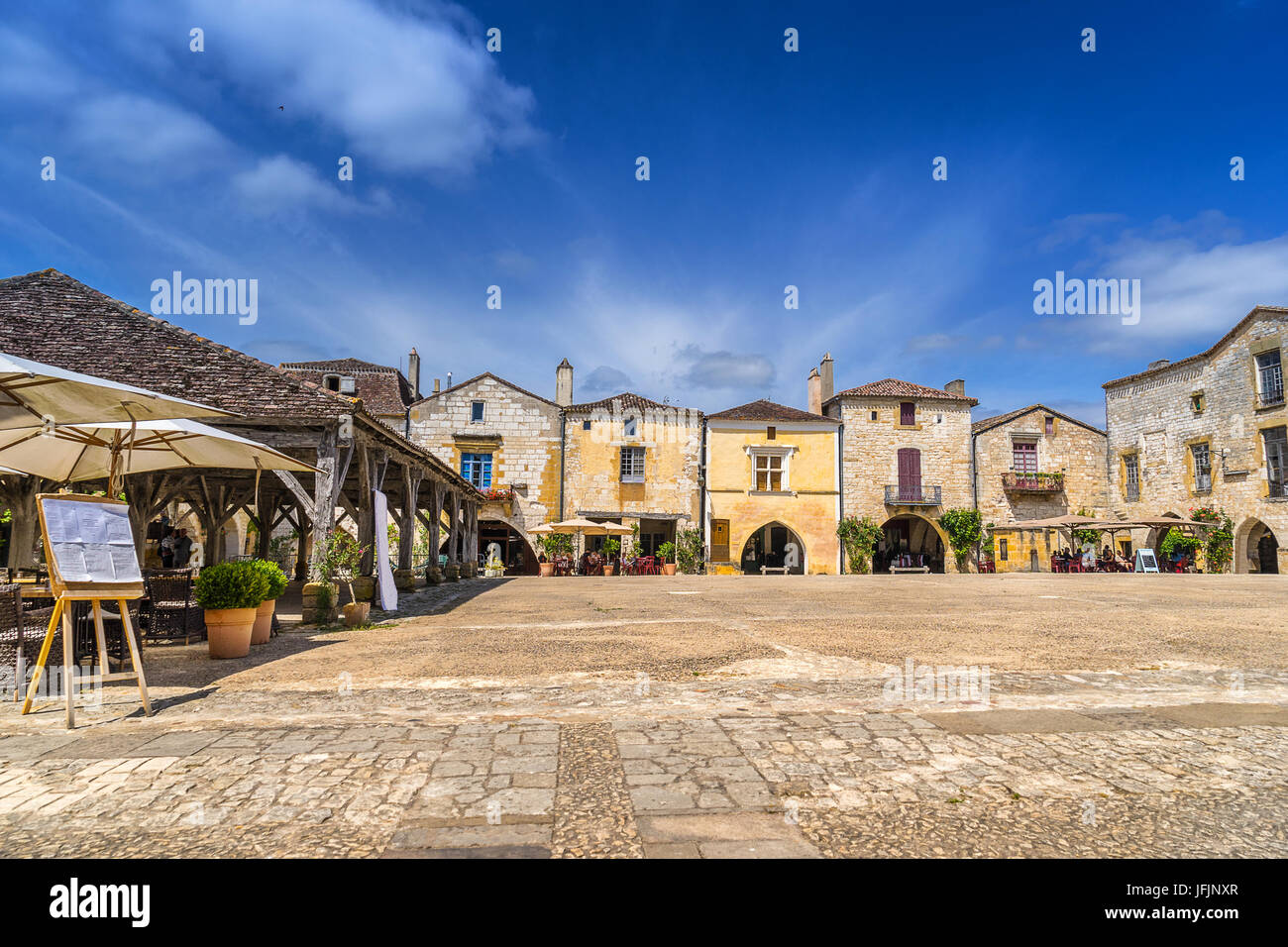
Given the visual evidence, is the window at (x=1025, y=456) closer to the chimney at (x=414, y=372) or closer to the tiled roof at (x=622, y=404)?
the tiled roof at (x=622, y=404)

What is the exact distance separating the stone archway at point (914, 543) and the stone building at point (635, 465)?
29.4 feet

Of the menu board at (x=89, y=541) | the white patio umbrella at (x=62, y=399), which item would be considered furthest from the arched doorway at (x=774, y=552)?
the menu board at (x=89, y=541)

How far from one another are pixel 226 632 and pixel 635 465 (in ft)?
71.6

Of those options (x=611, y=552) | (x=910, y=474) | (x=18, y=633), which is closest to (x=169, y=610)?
(x=18, y=633)

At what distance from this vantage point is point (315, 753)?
3.33 m

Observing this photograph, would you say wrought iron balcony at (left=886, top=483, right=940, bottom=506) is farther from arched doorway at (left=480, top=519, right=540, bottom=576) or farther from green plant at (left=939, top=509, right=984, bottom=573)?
arched doorway at (left=480, top=519, right=540, bottom=576)

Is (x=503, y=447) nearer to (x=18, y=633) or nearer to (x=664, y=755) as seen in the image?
(x=18, y=633)

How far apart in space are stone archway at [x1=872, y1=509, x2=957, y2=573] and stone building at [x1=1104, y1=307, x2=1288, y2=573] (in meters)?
7.81

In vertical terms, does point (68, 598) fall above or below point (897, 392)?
below

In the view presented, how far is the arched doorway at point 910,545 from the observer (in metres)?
30.4

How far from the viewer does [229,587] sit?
20.4 feet
